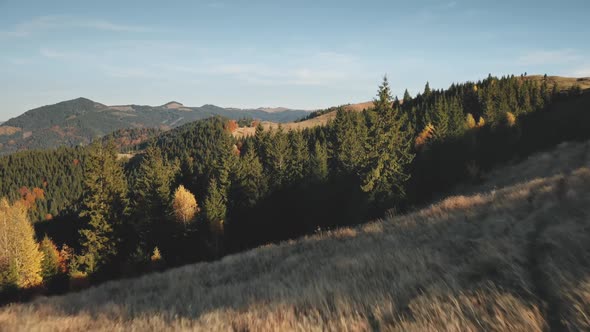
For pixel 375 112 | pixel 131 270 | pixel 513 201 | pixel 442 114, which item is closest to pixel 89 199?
pixel 131 270

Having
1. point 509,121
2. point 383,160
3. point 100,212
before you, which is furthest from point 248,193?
point 509,121

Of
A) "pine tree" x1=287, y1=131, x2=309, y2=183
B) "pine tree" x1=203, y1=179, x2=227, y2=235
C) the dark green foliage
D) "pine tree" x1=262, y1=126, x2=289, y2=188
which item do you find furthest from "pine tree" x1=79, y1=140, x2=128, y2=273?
the dark green foliage

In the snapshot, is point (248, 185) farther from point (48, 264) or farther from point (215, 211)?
point (48, 264)

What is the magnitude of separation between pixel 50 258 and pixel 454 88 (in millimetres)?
159311

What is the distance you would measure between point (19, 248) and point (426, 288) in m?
48.1

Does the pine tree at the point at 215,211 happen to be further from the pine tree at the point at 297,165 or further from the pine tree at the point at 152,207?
the pine tree at the point at 297,165

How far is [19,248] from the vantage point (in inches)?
1487

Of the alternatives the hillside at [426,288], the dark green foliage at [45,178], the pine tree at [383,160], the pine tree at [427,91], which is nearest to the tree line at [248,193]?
the pine tree at [383,160]

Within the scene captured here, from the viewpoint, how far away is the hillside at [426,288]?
333 centimetres

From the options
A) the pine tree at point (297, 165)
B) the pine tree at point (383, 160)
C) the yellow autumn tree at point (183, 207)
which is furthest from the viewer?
the pine tree at point (297, 165)

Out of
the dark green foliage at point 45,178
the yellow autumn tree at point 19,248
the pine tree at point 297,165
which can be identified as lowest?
the dark green foliage at point 45,178

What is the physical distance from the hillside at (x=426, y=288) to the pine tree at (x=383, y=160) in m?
23.3

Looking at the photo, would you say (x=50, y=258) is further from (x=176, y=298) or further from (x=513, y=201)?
(x=513, y=201)

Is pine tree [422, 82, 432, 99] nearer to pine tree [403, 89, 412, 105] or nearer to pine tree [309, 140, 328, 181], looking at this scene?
pine tree [403, 89, 412, 105]
